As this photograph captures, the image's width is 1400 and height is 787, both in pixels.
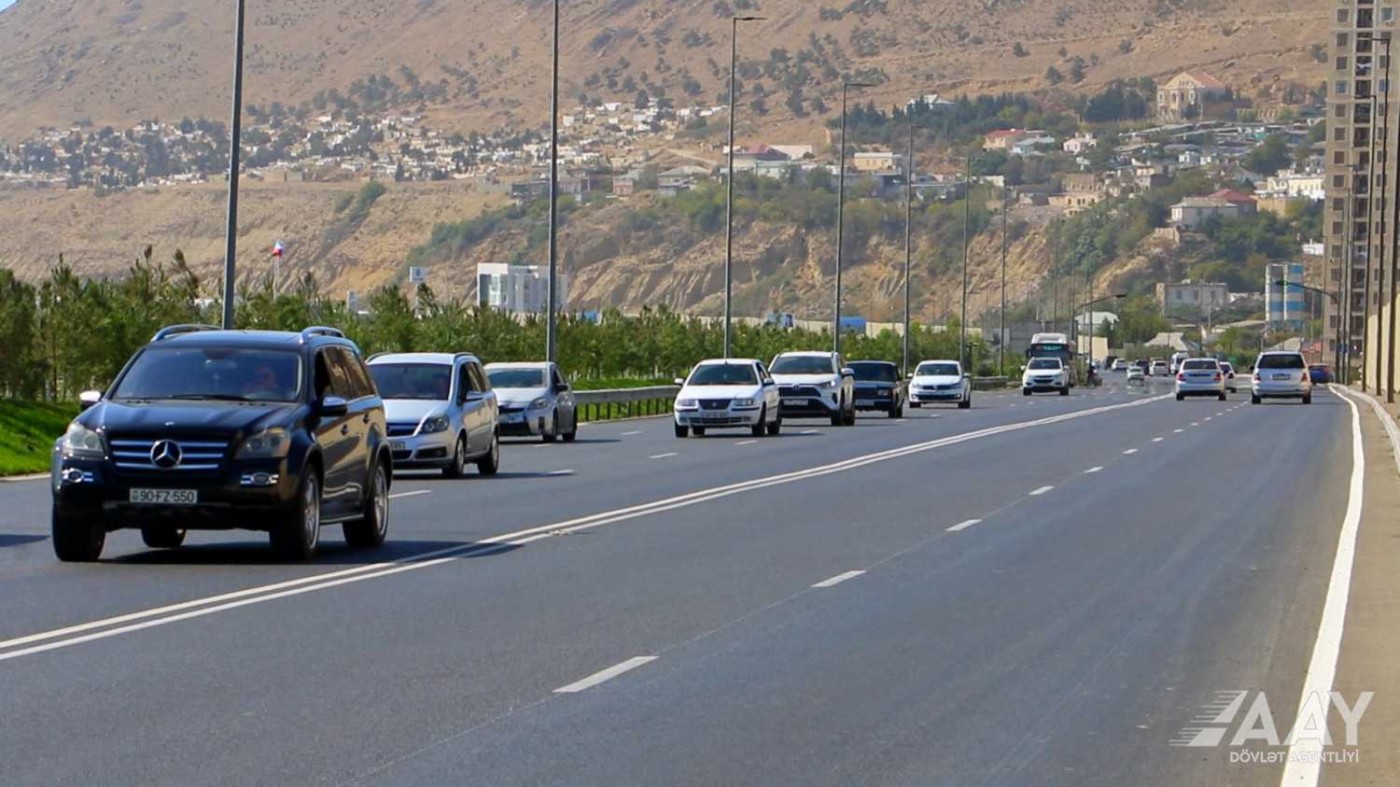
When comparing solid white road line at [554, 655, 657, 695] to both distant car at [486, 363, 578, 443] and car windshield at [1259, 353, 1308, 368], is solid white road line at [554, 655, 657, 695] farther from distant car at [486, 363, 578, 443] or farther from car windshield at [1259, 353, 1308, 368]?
car windshield at [1259, 353, 1308, 368]

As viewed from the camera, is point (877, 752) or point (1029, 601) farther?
point (1029, 601)

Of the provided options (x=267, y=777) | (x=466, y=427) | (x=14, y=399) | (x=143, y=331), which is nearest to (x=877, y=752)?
(x=267, y=777)

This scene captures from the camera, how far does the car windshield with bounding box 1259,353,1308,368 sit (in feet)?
269

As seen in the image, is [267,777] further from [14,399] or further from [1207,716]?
[14,399]

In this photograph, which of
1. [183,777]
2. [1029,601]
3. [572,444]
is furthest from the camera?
[572,444]

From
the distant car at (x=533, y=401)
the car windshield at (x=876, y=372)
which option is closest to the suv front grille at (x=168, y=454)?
the distant car at (x=533, y=401)

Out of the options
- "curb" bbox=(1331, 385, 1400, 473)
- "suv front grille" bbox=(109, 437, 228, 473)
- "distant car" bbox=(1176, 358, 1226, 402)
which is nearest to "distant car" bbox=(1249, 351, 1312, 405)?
"curb" bbox=(1331, 385, 1400, 473)

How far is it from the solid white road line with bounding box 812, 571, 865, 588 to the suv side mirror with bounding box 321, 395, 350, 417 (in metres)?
4.15

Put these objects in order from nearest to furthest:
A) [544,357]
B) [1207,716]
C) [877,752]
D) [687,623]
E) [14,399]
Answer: [877,752]
[1207,716]
[687,623]
[14,399]
[544,357]

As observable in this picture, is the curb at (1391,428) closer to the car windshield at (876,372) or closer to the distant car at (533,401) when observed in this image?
the car windshield at (876,372)

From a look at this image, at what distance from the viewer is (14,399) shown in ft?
132

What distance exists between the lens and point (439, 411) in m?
33.6

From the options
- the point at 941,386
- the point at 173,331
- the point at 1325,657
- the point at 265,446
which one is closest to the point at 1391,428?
the point at 941,386

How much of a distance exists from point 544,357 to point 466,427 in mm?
37139
